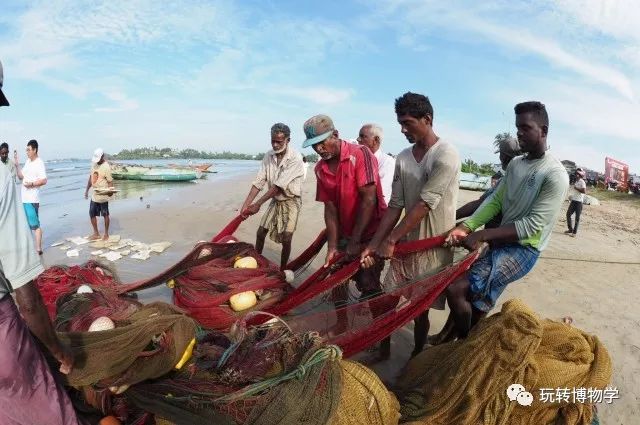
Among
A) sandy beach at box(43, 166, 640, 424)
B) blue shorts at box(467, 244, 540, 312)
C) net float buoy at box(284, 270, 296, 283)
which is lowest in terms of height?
sandy beach at box(43, 166, 640, 424)

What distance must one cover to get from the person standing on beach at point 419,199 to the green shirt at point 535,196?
39 centimetres

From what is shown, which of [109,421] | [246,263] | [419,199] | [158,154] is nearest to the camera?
[109,421]

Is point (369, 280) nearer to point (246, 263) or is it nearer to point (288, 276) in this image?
point (288, 276)

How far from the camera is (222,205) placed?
44.4 ft

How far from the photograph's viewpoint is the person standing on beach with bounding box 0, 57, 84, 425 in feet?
5.46

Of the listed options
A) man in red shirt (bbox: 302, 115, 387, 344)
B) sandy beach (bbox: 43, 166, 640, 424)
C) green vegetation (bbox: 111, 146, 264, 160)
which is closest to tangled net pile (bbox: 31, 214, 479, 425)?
man in red shirt (bbox: 302, 115, 387, 344)

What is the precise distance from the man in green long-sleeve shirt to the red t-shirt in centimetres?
87

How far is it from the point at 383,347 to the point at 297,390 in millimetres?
1726

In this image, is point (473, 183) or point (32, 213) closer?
point (32, 213)

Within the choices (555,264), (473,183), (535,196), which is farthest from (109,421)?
(473,183)

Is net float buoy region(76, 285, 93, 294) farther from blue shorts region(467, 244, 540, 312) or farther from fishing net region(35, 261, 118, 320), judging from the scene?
blue shorts region(467, 244, 540, 312)

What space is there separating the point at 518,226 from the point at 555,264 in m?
4.72

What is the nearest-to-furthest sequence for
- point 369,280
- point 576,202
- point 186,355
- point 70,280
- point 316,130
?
point 186,355 → point 316,130 → point 369,280 → point 70,280 → point 576,202

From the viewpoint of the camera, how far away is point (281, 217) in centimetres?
571
